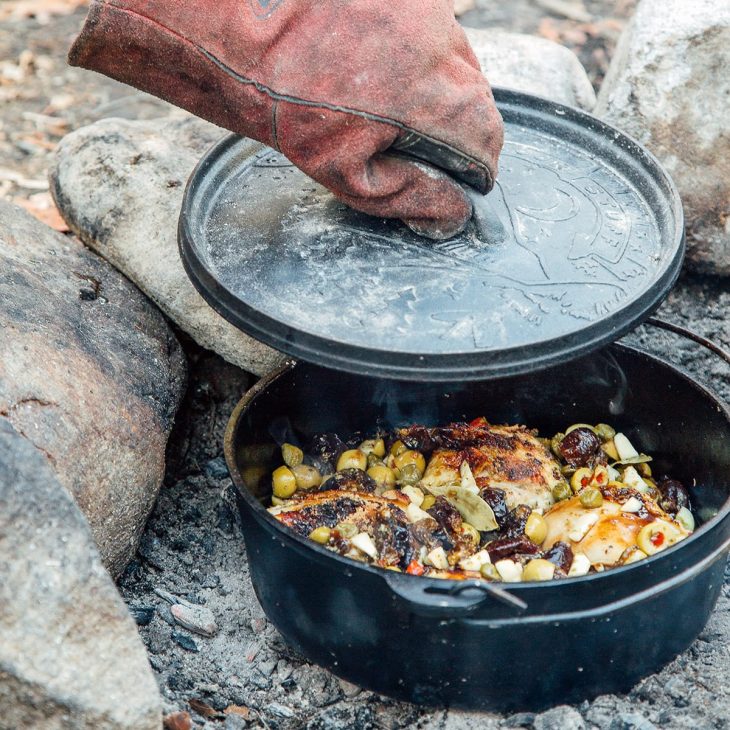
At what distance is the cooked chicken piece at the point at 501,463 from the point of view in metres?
2.92

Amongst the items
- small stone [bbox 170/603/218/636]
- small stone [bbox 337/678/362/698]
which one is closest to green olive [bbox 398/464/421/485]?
small stone [bbox 337/678/362/698]

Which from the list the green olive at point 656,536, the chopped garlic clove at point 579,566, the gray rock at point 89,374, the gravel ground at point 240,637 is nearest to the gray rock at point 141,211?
the gray rock at point 89,374

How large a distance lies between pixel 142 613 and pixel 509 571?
1181mm

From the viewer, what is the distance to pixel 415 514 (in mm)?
2771

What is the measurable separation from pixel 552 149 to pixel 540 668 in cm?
164

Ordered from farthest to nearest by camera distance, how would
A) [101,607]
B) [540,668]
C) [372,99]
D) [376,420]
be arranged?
[376,420] < [540,668] < [372,99] < [101,607]

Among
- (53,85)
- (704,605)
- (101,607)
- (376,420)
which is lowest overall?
(53,85)

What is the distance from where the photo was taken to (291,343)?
7.52 feet

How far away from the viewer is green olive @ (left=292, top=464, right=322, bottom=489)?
3.10m

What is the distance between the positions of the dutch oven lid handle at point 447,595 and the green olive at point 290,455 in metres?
0.96

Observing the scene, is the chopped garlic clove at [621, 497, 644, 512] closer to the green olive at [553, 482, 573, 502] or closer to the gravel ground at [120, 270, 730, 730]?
the green olive at [553, 482, 573, 502]

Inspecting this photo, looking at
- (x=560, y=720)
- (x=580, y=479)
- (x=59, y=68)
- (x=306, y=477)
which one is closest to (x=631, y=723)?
(x=560, y=720)

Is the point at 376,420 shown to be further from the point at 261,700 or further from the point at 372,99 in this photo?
the point at 372,99

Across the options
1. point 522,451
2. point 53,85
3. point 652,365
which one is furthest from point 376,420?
point 53,85
